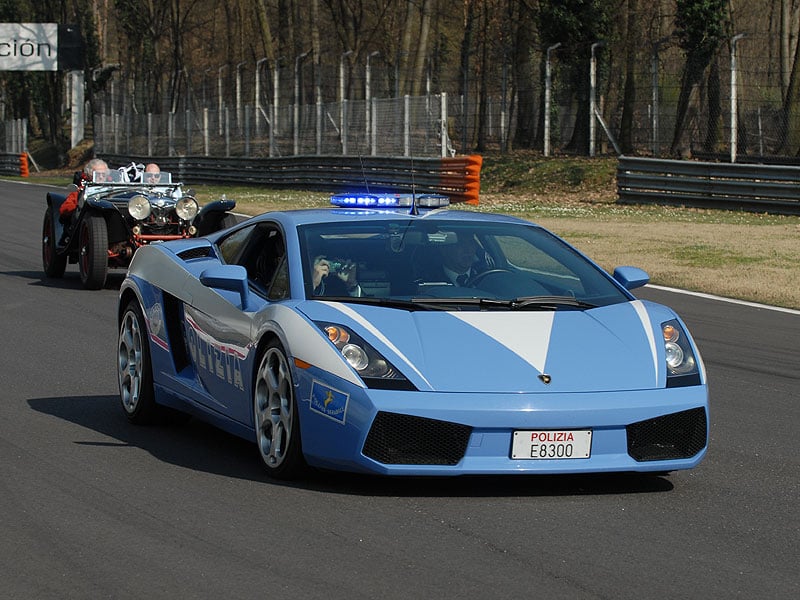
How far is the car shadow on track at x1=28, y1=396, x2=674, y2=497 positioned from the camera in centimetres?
629

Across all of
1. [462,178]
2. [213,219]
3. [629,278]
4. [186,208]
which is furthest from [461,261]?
[462,178]

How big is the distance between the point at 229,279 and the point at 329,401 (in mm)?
1073

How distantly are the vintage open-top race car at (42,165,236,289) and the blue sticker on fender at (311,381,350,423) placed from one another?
9.73m

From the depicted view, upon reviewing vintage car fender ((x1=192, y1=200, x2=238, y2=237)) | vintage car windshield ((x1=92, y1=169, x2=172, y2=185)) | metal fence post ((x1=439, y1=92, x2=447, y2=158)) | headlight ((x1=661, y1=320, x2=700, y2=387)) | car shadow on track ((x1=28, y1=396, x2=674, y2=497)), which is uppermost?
metal fence post ((x1=439, y1=92, x2=447, y2=158))

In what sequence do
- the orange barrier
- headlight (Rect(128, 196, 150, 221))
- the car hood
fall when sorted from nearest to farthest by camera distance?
the car hood < headlight (Rect(128, 196, 150, 221)) < the orange barrier

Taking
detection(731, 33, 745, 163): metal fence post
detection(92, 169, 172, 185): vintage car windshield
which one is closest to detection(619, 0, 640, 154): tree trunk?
detection(731, 33, 745, 163): metal fence post

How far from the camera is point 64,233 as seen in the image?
16625mm

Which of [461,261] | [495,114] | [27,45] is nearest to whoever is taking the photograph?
[461,261]

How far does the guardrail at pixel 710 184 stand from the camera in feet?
86.0

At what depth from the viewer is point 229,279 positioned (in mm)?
6855

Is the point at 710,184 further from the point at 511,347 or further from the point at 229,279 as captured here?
the point at 511,347

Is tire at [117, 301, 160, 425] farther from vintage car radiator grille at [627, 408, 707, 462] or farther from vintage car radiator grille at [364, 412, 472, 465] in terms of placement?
vintage car radiator grille at [627, 408, 707, 462]

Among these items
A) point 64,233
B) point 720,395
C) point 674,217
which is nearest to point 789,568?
point 720,395

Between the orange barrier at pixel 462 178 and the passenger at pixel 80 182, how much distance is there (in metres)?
13.1
